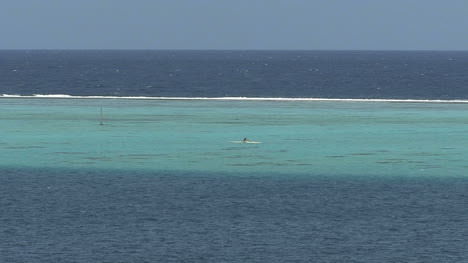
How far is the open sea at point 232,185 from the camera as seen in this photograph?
30.8 m

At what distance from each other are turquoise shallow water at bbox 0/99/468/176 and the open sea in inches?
5.0

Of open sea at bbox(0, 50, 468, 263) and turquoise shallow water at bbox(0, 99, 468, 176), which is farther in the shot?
turquoise shallow water at bbox(0, 99, 468, 176)

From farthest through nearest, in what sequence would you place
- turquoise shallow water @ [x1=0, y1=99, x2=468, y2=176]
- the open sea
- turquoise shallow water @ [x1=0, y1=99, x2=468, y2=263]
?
turquoise shallow water @ [x1=0, y1=99, x2=468, y2=176] → the open sea → turquoise shallow water @ [x1=0, y1=99, x2=468, y2=263]

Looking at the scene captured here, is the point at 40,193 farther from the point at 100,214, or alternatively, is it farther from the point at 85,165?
the point at 85,165

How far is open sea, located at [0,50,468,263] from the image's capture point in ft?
101

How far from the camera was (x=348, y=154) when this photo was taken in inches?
2188

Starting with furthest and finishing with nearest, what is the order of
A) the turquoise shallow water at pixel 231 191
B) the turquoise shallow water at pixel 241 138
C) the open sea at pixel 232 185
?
the turquoise shallow water at pixel 241 138
the open sea at pixel 232 185
the turquoise shallow water at pixel 231 191

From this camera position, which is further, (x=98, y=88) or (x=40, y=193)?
(x=98, y=88)

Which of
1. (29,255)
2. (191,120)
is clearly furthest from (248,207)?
(191,120)

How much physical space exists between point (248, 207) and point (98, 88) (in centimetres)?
12488

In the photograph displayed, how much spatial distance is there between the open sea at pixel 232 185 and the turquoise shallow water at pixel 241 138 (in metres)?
0.13

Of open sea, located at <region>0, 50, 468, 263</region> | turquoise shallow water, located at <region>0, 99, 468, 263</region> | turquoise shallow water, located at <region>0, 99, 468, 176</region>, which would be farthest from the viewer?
turquoise shallow water, located at <region>0, 99, 468, 176</region>

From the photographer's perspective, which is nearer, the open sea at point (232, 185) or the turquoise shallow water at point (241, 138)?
the open sea at point (232, 185)

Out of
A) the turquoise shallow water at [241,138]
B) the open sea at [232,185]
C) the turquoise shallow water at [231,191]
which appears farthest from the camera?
the turquoise shallow water at [241,138]
